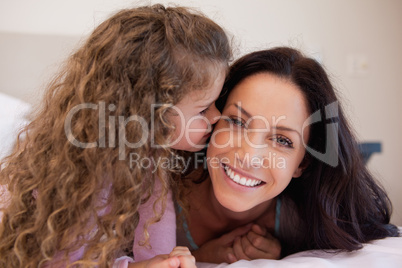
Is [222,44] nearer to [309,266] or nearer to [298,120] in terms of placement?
[298,120]

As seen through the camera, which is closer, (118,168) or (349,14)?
(118,168)

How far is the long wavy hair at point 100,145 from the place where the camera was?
88cm

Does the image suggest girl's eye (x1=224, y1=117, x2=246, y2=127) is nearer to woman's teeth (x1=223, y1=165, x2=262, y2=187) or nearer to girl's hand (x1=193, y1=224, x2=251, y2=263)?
woman's teeth (x1=223, y1=165, x2=262, y2=187)

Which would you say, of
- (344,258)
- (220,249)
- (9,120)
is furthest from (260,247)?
(9,120)

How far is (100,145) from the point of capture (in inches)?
35.0

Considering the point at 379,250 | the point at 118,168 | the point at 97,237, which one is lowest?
the point at 379,250

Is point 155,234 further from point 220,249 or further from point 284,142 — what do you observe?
point 284,142

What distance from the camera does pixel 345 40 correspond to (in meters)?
Result: 2.33

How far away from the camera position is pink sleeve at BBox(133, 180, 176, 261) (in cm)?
113

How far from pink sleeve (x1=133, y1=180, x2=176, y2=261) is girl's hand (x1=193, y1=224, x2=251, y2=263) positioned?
6.7 inches

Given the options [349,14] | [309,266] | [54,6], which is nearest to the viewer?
[309,266]

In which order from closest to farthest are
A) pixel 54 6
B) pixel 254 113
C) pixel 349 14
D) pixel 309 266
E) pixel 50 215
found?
pixel 50 215, pixel 309 266, pixel 254 113, pixel 54 6, pixel 349 14

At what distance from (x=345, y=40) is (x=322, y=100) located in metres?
1.37

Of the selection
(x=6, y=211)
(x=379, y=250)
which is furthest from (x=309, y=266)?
(x=6, y=211)
